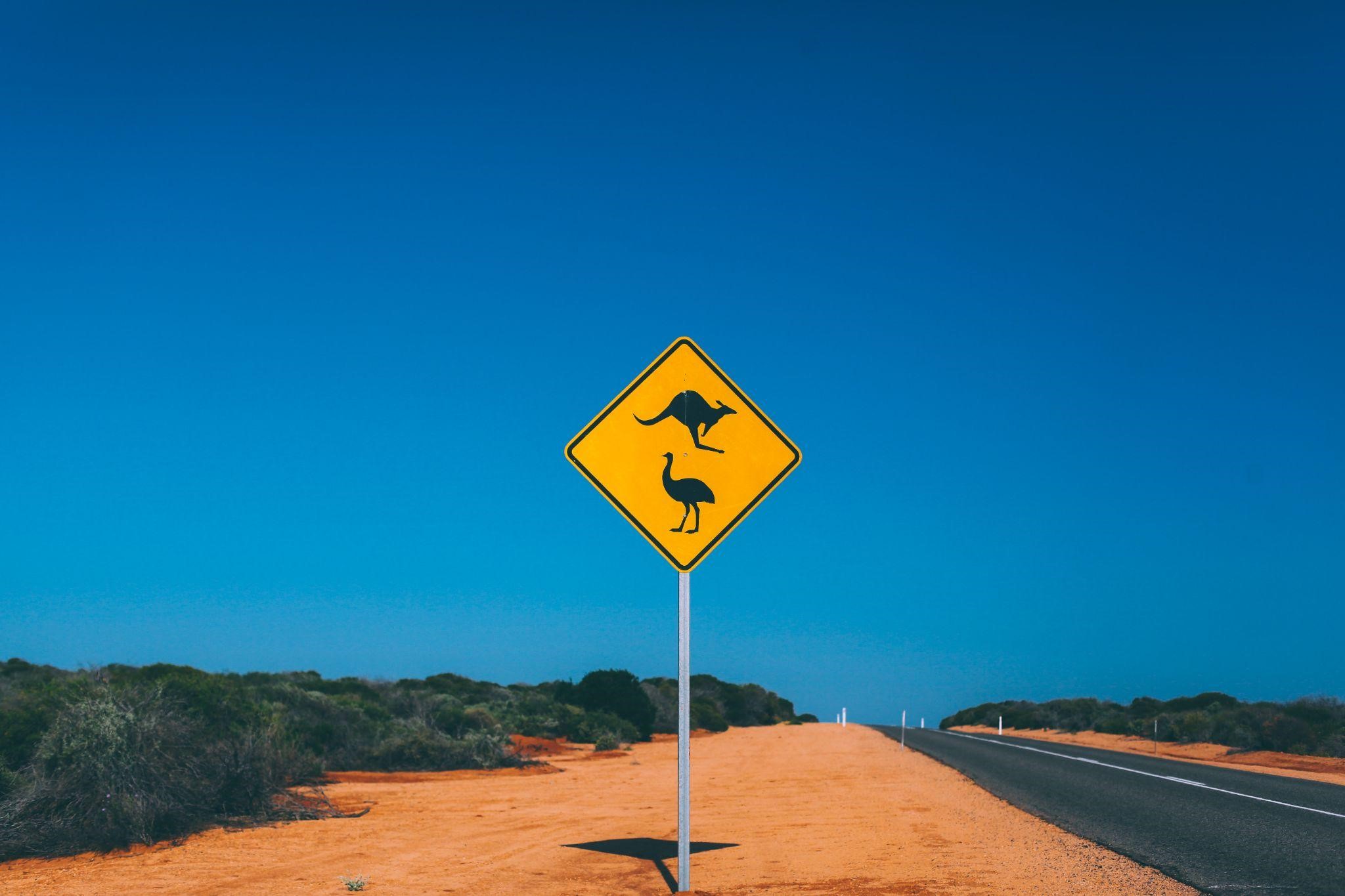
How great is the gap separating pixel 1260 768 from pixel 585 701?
2250 cm

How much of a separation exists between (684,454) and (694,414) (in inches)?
13.0

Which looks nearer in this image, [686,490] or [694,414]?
[686,490]

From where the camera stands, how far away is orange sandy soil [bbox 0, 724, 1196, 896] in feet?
26.0

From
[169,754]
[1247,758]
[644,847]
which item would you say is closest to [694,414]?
[644,847]

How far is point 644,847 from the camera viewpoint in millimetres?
9680

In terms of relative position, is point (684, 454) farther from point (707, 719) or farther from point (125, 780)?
point (707, 719)

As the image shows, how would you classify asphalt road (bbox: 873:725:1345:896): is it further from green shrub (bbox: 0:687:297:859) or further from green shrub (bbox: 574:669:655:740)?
green shrub (bbox: 574:669:655:740)

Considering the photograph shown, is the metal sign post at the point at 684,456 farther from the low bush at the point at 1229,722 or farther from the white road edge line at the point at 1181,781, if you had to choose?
the low bush at the point at 1229,722

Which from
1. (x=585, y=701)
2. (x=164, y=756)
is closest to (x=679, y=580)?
(x=164, y=756)

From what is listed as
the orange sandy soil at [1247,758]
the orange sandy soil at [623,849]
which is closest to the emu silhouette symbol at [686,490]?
the orange sandy soil at [623,849]

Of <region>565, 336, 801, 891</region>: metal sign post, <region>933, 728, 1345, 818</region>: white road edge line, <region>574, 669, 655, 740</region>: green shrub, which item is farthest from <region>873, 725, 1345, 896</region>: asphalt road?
<region>574, 669, 655, 740</region>: green shrub

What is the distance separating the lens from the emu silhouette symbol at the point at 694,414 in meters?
7.50

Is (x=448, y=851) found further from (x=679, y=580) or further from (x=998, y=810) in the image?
(x=998, y=810)

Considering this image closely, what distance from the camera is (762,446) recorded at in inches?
296
